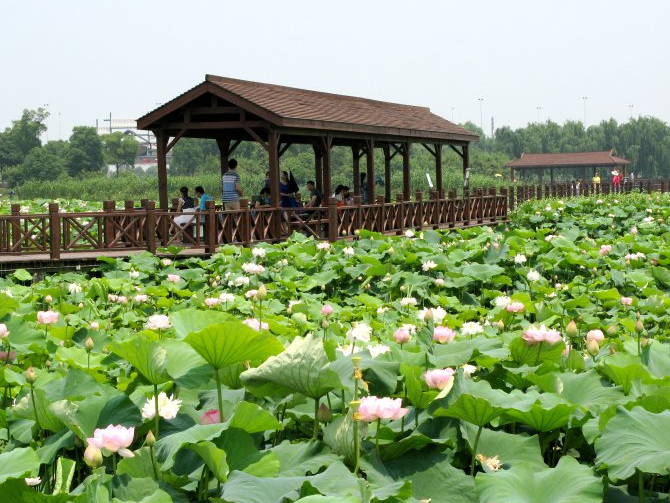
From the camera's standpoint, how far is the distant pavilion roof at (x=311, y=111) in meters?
14.5

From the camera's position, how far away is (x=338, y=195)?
17797mm

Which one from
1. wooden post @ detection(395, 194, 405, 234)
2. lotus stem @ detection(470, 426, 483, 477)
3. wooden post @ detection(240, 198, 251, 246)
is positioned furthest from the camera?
wooden post @ detection(395, 194, 405, 234)

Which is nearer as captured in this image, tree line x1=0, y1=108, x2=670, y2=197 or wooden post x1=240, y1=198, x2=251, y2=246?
wooden post x1=240, y1=198, x2=251, y2=246

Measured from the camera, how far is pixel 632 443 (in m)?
2.41

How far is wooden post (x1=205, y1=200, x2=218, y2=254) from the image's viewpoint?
13.8 m

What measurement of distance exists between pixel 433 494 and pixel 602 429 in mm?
496

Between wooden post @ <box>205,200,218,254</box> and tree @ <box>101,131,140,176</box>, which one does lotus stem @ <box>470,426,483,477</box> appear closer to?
wooden post @ <box>205,200,218,254</box>

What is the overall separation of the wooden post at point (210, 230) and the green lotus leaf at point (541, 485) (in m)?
11.6

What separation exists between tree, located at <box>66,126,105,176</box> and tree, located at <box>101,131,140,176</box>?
1156cm

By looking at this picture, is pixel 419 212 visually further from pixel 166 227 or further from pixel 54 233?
pixel 54 233

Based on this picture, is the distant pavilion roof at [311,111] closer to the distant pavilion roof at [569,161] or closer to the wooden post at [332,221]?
the wooden post at [332,221]

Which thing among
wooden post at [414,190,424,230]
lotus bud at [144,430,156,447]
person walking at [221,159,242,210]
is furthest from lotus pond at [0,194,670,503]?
wooden post at [414,190,424,230]

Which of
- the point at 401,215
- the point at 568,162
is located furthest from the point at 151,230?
the point at 568,162

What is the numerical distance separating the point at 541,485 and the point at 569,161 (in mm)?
65808
